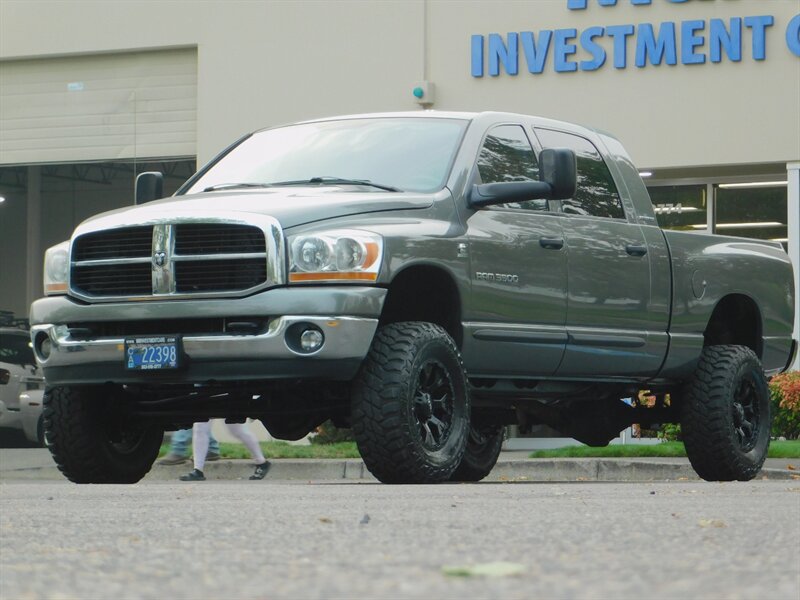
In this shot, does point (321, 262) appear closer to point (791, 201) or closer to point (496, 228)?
point (496, 228)

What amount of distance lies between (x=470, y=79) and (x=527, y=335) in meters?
10.9

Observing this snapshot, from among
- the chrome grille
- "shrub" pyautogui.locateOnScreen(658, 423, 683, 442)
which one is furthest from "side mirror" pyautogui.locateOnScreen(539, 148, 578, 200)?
"shrub" pyautogui.locateOnScreen(658, 423, 683, 442)

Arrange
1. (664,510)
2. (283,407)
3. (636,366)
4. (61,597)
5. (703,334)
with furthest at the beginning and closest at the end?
1. (703,334)
2. (636,366)
3. (283,407)
4. (664,510)
5. (61,597)

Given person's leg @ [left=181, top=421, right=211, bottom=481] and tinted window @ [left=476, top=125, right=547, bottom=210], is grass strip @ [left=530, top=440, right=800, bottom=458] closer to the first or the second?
person's leg @ [left=181, top=421, right=211, bottom=481]

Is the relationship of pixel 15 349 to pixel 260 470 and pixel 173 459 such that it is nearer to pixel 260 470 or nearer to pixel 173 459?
pixel 173 459

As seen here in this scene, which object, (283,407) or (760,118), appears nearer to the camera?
(283,407)

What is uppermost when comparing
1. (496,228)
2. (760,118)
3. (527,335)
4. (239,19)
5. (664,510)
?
(239,19)

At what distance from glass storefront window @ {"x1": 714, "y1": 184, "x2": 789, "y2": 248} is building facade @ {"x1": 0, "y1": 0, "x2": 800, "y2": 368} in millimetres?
20

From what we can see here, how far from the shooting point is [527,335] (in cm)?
855

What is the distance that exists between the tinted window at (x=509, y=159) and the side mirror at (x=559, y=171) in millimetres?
345

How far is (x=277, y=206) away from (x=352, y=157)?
1126 millimetres

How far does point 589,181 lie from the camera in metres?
9.58

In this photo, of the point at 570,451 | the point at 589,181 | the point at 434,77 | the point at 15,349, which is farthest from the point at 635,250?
the point at 15,349

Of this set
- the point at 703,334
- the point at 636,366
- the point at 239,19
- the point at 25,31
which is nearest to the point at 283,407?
the point at 636,366
